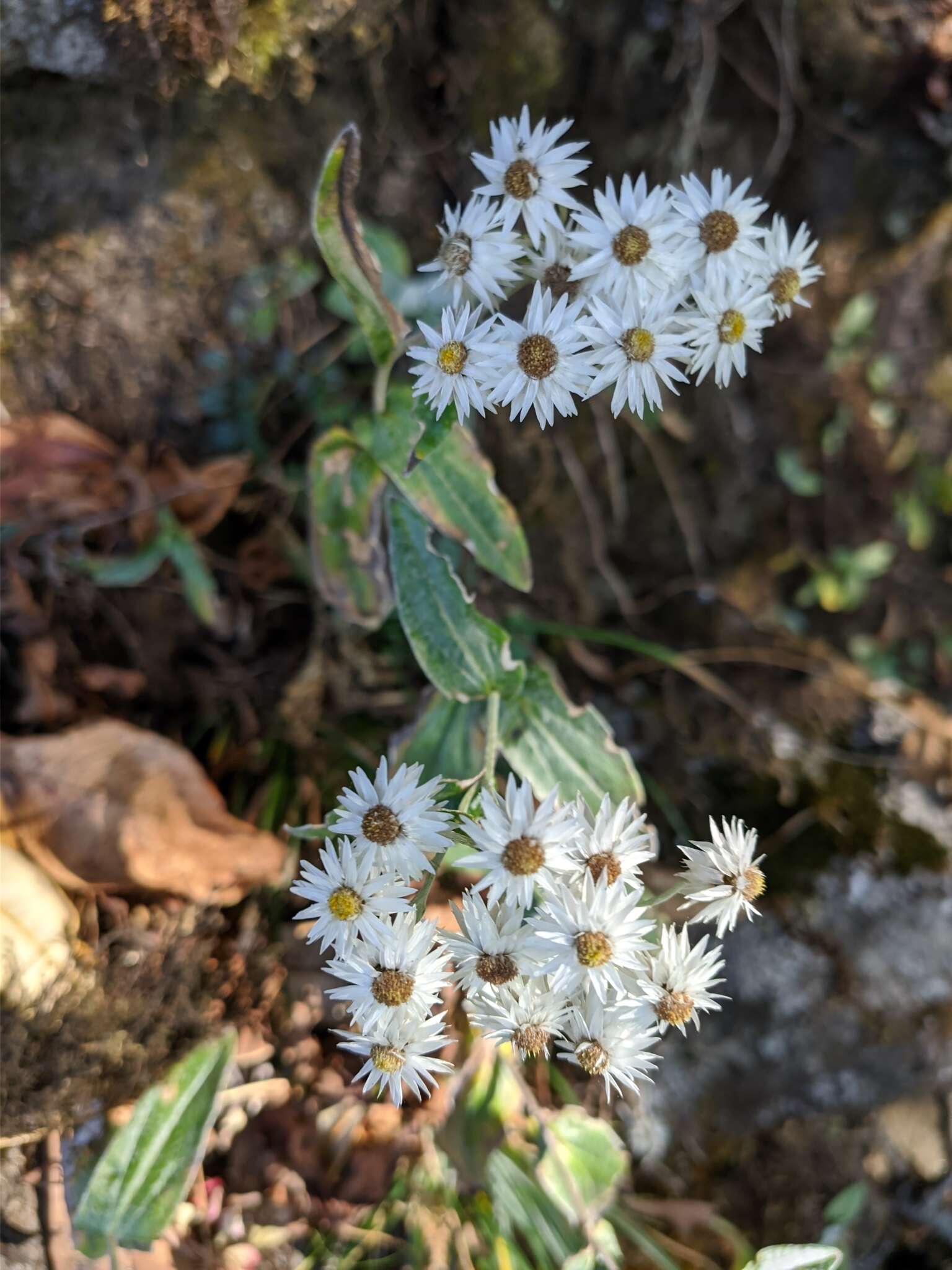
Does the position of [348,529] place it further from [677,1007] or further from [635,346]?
[677,1007]

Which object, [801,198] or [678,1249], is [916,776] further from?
[801,198]

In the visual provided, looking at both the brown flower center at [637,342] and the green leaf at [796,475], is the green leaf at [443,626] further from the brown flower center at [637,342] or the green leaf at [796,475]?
the green leaf at [796,475]

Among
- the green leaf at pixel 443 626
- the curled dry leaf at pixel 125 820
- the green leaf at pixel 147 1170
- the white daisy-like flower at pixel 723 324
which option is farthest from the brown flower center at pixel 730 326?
the green leaf at pixel 147 1170

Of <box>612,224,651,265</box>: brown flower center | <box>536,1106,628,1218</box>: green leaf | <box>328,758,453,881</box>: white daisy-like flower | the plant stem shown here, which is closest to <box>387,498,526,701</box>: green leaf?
the plant stem

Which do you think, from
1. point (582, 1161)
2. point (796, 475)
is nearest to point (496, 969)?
point (582, 1161)

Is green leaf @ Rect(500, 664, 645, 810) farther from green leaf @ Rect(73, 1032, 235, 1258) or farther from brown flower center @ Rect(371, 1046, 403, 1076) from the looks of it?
green leaf @ Rect(73, 1032, 235, 1258)

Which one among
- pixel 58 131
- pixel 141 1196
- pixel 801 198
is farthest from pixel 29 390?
pixel 801 198
